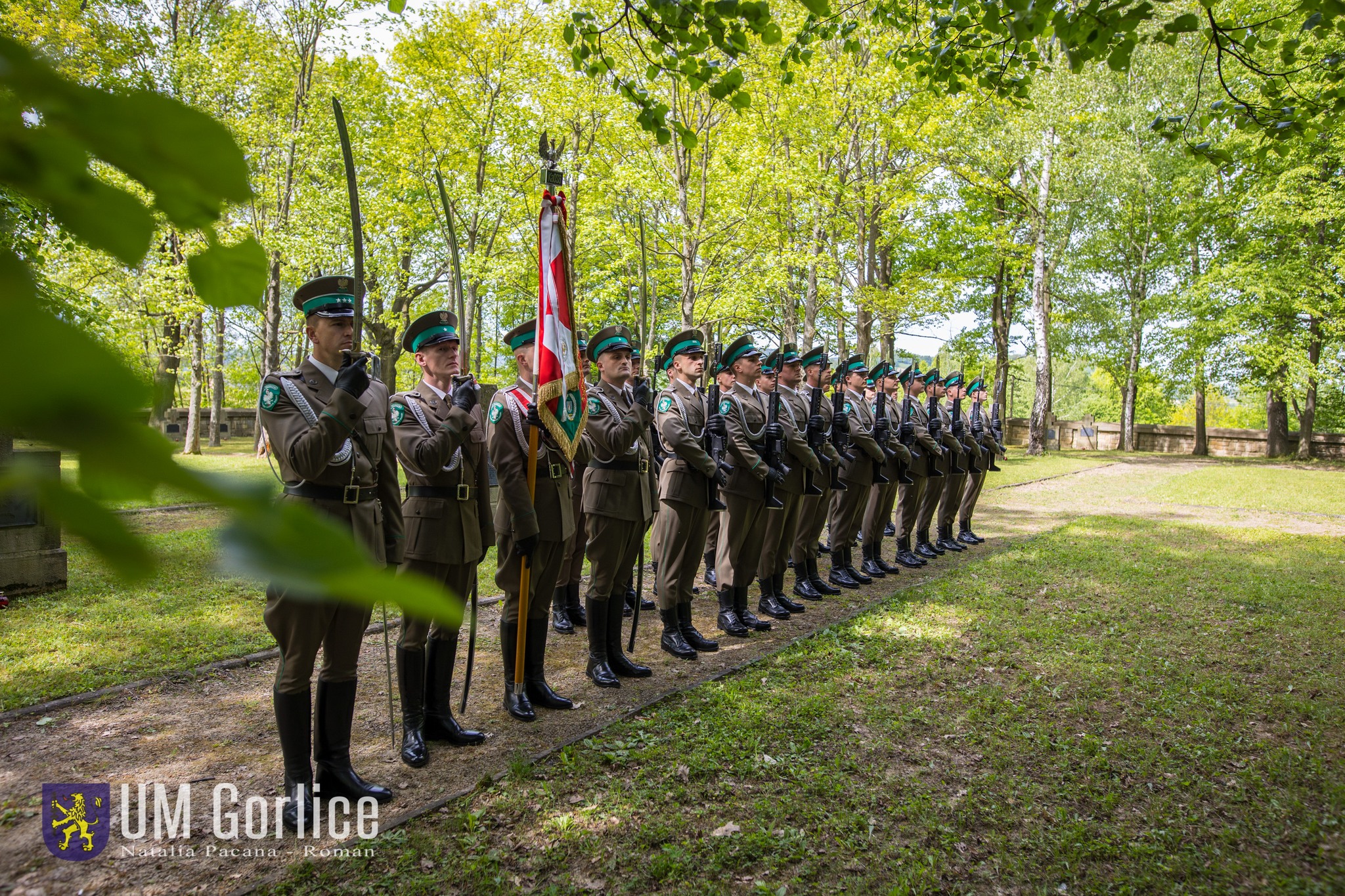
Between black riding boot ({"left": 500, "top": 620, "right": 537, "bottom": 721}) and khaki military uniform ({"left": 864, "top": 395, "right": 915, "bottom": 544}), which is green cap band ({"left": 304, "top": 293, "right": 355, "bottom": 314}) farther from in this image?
khaki military uniform ({"left": 864, "top": 395, "right": 915, "bottom": 544})

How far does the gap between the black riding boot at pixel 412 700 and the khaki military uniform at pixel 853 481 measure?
528 centimetres

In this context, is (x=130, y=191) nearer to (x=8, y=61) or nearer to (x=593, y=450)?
(x=8, y=61)

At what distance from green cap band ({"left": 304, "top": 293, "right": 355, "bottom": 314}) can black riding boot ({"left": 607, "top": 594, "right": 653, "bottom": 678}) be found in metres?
2.63

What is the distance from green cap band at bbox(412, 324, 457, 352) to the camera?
430cm

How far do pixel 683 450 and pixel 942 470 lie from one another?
516cm

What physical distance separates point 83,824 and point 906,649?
4930 mm

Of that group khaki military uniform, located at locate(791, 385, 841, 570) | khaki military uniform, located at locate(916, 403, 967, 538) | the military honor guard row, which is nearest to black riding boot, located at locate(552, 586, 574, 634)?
the military honor guard row

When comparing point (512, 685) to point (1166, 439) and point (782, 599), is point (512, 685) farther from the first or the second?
point (1166, 439)

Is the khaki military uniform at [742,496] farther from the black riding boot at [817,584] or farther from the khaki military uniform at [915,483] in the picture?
the khaki military uniform at [915,483]

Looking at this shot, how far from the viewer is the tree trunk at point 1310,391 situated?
2538 centimetres

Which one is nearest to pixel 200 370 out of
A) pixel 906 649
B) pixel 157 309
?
pixel 157 309

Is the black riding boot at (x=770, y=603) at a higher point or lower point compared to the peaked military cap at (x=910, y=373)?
lower

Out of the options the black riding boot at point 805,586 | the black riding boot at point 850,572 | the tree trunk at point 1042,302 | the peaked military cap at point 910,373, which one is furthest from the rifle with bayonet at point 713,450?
the tree trunk at point 1042,302

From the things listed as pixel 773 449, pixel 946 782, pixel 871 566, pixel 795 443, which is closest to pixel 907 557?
pixel 871 566
